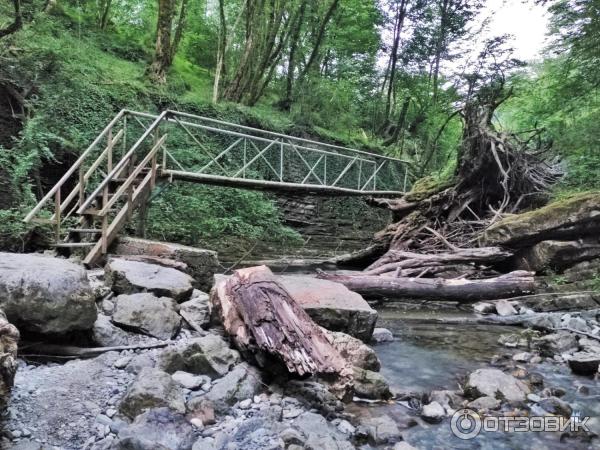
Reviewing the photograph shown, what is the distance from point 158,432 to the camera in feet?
6.98

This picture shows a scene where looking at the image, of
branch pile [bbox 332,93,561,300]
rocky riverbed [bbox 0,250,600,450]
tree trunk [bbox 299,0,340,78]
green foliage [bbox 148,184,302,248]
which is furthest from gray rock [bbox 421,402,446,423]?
tree trunk [bbox 299,0,340,78]

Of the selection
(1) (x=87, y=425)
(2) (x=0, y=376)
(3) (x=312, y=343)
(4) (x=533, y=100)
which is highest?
(4) (x=533, y=100)

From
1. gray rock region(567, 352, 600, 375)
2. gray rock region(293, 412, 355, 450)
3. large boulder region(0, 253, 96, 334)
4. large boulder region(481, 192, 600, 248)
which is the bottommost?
gray rock region(293, 412, 355, 450)

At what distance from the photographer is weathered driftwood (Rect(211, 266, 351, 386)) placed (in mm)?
2941

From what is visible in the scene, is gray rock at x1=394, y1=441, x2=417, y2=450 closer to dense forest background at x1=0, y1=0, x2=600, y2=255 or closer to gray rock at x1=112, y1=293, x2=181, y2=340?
gray rock at x1=112, y1=293, x2=181, y2=340

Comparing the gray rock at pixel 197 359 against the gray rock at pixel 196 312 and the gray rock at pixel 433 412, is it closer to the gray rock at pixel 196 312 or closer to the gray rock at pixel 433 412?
the gray rock at pixel 196 312

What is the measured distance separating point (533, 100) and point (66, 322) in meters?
15.0

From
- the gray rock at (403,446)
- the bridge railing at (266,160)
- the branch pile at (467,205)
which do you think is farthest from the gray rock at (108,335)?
the branch pile at (467,205)

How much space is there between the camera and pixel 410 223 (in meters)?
9.30

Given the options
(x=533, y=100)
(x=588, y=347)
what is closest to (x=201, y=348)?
(x=588, y=347)

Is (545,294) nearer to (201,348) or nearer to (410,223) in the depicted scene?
(410,223)

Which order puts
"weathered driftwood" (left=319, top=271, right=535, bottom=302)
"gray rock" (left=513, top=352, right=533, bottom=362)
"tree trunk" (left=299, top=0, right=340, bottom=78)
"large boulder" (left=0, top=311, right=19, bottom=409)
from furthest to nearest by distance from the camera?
1. "tree trunk" (left=299, top=0, right=340, bottom=78)
2. "weathered driftwood" (left=319, top=271, right=535, bottom=302)
3. "gray rock" (left=513, top=352, right=533, bottom=362)
4. "large boulder" (left=0, top=311, right=19, bottom=409)

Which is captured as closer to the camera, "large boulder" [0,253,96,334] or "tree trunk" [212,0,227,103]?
"large boulder" [0,253,96,334]

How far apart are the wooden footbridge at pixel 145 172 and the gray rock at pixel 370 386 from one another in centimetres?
343
